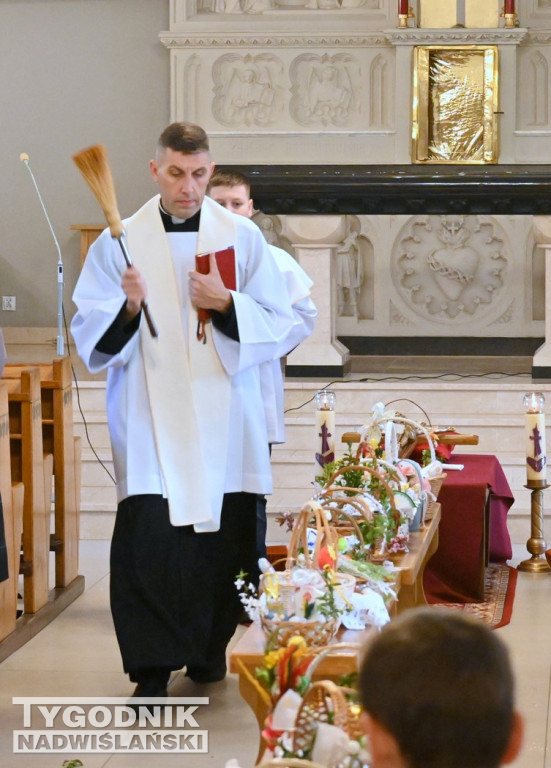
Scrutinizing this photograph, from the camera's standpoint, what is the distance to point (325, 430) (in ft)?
19.3

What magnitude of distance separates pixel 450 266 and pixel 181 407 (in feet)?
Result: 24.4

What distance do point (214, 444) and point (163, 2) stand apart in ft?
27.3

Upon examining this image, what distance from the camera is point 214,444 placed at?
4.24 m

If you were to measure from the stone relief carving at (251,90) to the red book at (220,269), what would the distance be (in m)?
7.37

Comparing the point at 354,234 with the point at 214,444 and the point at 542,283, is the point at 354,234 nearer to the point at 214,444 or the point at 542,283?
the point at 542,283

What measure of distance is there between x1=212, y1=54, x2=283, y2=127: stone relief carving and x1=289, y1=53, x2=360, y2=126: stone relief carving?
0.16m

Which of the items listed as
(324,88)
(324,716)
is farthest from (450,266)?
(324,716)

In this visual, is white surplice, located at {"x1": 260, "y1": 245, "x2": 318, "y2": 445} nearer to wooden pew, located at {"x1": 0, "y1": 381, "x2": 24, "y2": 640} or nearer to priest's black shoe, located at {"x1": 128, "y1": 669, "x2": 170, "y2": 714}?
wooden pew, located at {"x1": 0, "y1": 381, "x2": 24, "y2": 640}

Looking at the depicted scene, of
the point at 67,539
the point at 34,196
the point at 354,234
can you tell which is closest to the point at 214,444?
the point at 67,539

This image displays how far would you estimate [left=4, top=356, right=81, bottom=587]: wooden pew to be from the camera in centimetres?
571

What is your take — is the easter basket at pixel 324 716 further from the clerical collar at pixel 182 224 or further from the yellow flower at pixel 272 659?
the clerical collar at pixel 182 224

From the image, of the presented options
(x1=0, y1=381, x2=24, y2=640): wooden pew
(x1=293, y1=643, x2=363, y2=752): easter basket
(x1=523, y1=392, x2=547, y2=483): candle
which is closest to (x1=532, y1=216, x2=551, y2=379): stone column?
(x1=523, y1=392, x2=547, y2=483): candle

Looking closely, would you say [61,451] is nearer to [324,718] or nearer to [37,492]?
[37,492]

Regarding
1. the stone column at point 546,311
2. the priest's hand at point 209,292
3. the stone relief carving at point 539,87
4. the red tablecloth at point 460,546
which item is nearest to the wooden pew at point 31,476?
the priest's hand at point 209,292
